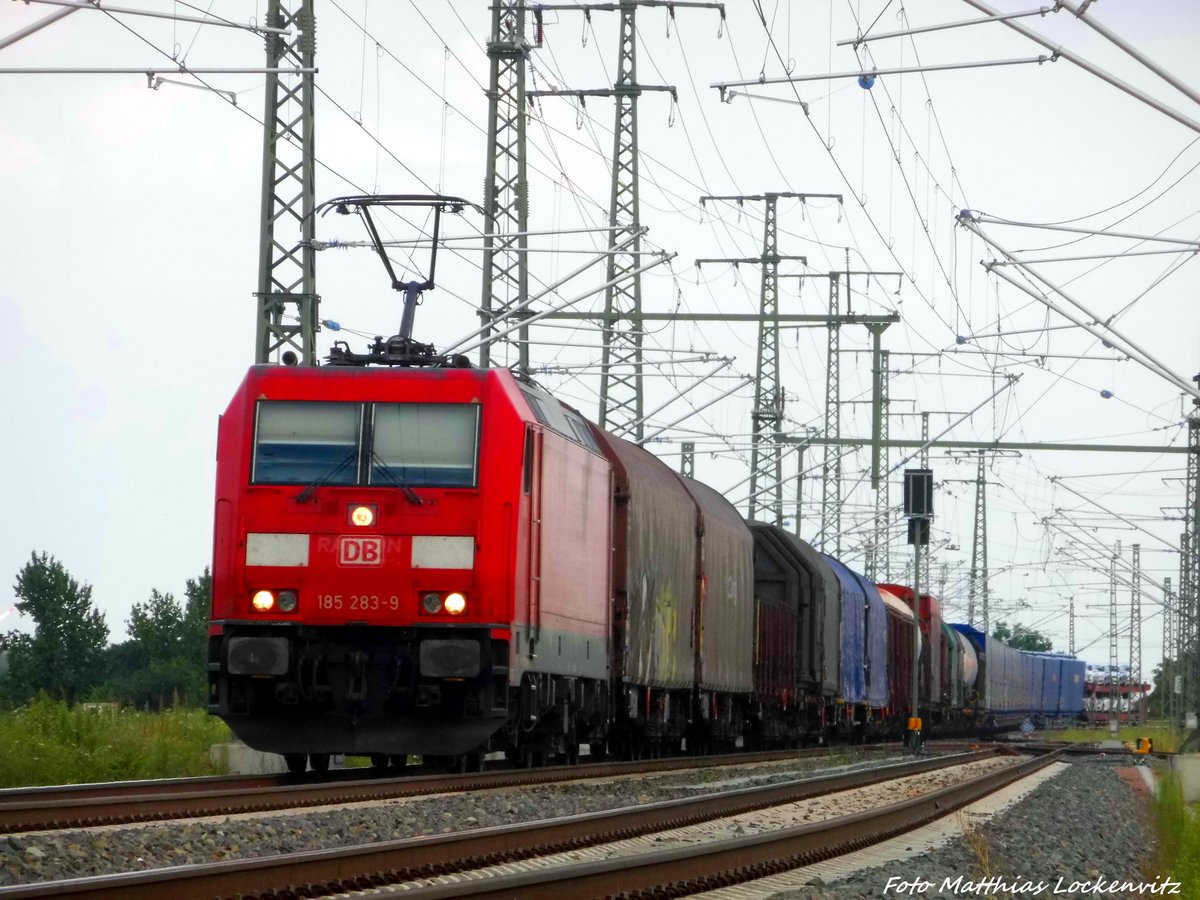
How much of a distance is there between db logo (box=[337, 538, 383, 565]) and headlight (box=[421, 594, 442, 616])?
0.47 metres

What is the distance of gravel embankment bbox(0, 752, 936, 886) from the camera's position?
9344 mm

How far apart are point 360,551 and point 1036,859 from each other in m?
6.08

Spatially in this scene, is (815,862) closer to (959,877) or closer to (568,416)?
(959,877)

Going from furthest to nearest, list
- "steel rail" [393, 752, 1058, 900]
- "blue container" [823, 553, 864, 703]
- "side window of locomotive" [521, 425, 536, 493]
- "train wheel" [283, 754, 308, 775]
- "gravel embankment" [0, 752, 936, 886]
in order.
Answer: "blue container" [823, 553, 864, 703], "train wheel" [283, 754, 308, 775], "side window of locomotive" [521, 425, 536, 493], "gravel embankment" [0, 752, 936, 886], "steel rail" [393, 752, 1058, 900]

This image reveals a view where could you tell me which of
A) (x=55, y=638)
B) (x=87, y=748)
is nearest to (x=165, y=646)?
(x=55, y=638)

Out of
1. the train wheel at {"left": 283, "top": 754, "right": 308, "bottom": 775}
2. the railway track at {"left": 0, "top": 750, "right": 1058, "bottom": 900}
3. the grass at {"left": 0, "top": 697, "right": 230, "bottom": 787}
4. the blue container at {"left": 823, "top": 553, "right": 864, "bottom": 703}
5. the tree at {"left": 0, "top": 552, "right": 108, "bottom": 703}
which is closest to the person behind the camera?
the railway track at {"left": 0, "top": 750, "right": 1058, "bottom": 900}

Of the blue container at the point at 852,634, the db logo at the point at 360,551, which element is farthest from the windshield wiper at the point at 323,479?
the blue container at the point at 852,634

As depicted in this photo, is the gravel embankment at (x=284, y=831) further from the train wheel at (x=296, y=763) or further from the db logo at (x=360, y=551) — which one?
the train wheel at (x=296, y=763)

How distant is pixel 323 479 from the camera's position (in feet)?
51.5

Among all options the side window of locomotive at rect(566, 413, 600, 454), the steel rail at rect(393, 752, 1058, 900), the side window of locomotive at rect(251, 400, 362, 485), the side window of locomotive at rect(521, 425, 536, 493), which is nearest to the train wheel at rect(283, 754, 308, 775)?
the side window of locomotive at rect(251, 400, 362, 485)

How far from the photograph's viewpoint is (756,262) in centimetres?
4519

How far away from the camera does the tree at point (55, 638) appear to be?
58875 mm

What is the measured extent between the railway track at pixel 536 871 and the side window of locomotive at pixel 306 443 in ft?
13.8

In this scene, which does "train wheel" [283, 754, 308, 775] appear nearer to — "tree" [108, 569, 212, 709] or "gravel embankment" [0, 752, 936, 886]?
"gravel embankment" [0, 752, 936, 886]
